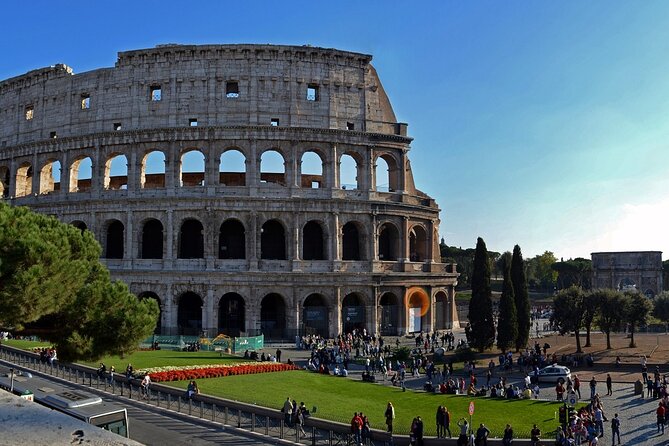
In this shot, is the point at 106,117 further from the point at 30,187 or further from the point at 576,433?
the point at 576,433

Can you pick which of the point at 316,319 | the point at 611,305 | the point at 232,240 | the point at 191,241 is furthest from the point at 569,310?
the point at 191,241

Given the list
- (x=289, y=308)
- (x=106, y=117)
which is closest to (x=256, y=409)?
(x=289, y=308)

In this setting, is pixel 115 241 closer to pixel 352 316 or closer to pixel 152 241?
pixel 152 241

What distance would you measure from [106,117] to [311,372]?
89.3ft

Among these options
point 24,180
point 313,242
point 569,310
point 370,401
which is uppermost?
point 24,180

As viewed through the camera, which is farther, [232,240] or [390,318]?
[390,318]

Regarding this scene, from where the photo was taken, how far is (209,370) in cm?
2795

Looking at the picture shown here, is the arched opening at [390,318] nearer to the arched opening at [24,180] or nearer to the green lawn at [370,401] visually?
the green lawn at [370,401]

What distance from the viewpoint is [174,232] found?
1676 inches

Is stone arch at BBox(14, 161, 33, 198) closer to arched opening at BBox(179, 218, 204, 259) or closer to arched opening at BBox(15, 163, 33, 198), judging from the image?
arched opening at BBox(15, 163, 33, 198)

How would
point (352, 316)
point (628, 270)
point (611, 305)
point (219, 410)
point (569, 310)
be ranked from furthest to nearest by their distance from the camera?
point (628, 270) < point (352, 316) < point (611, 305) < point (569, 310) < point (219, 410)

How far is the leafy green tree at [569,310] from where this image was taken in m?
39.1

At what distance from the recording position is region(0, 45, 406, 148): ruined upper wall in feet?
143

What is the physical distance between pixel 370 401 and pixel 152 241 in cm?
2755
